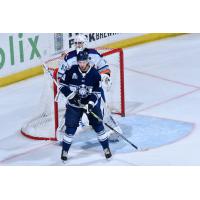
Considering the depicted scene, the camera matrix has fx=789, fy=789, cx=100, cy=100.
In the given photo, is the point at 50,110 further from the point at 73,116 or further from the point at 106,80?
the point at 73,116

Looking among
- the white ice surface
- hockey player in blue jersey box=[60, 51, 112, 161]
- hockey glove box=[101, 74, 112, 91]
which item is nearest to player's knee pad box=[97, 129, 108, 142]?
hockey player in blue jersey box=[60, 51, 112, 161]

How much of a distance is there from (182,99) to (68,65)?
2.32m

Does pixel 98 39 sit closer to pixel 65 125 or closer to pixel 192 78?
pixel 192 78

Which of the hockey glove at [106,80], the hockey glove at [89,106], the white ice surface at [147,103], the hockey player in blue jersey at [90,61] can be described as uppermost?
the hockey player in blue jersey at [90,61]

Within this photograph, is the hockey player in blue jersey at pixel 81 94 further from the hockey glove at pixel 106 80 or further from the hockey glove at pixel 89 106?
the hockey glove at pixel 106 80

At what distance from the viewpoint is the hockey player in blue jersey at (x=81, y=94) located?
6.77 m

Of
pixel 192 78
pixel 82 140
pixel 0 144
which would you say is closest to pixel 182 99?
pixel 192 78

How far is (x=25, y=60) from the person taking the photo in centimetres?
963

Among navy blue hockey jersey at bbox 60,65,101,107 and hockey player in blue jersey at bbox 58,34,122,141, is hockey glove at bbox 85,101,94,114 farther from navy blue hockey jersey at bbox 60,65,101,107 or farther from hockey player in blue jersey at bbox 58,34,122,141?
hockey player in blue jersey at bbox 58,34,122,141

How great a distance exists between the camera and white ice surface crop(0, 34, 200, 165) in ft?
23.3

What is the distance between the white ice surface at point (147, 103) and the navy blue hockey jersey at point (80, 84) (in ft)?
1.99

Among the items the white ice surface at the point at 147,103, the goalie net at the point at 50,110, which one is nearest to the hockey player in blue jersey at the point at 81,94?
the white ice surface at the point at 147,103

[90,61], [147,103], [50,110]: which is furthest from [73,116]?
[147,103]

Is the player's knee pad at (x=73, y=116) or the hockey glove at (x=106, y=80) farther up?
the hockey glove at (x=106, y=80)
